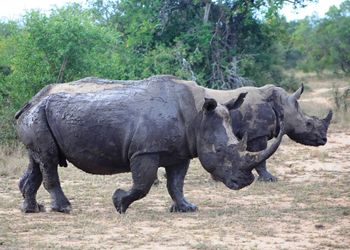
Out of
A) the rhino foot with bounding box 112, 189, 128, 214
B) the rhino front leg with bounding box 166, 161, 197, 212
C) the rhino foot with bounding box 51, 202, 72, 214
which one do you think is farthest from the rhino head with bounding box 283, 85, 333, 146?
the rhino foot with bounding box 51, 202, 72, 214

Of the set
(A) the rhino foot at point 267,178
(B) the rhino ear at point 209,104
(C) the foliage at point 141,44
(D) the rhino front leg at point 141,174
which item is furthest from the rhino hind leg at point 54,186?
(C) the foliage at point 141,44

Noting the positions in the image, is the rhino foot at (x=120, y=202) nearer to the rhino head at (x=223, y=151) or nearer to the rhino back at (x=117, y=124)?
the rhino back at (x=117, y=124)

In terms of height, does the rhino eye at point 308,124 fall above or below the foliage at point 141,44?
below

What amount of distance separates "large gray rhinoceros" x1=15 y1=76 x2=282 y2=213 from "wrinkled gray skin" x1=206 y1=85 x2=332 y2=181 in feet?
6.82

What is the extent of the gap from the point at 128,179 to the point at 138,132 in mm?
3884

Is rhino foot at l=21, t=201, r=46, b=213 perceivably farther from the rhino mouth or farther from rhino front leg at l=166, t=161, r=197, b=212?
the rhino mouth

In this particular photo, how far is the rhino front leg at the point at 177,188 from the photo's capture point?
9.41 m

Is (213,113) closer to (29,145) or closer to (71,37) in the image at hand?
(29,145)

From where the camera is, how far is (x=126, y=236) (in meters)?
7.67

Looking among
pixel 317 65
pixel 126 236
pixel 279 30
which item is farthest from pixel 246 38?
pixel 317 65

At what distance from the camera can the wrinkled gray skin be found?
11656 millimetres

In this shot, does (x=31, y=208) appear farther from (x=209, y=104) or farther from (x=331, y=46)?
(x=331, y=46)

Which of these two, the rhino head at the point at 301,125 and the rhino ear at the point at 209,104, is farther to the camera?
the rhino head at the point at 301,125

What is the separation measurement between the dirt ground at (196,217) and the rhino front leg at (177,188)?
225 millimetres
